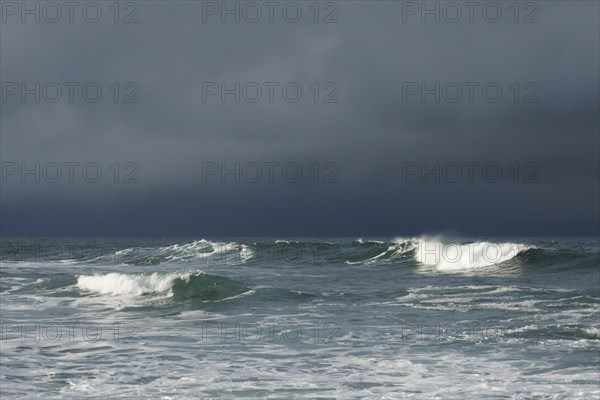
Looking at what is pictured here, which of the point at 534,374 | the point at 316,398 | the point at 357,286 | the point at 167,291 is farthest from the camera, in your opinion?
the point at 357,286

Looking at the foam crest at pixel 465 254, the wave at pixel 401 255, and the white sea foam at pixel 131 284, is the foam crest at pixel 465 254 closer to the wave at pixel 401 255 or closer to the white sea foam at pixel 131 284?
the wave at pixel 401 255

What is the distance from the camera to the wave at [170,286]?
2330cm

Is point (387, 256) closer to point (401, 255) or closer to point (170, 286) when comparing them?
point (401, 255)

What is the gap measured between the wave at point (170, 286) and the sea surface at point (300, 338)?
0.20ft

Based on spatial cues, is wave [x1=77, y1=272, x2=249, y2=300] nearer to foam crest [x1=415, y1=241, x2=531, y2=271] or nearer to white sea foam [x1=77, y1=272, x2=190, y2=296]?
white sea foam [x1=77, y1=272, x2=190, y2=296]

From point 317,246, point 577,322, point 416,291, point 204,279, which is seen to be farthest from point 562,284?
point 317,246

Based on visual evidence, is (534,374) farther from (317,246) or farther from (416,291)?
(317,246)

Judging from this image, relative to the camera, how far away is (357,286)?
26922 mm

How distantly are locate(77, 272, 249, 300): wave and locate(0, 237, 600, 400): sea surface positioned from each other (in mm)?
60

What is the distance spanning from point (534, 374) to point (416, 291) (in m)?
13.6

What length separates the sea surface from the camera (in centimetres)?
1061

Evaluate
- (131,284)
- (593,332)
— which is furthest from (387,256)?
(593,332)

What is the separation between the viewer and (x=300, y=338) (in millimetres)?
14953

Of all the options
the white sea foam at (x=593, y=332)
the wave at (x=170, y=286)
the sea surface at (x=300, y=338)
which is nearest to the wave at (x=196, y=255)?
the sea surface at (x=300, y=338)
